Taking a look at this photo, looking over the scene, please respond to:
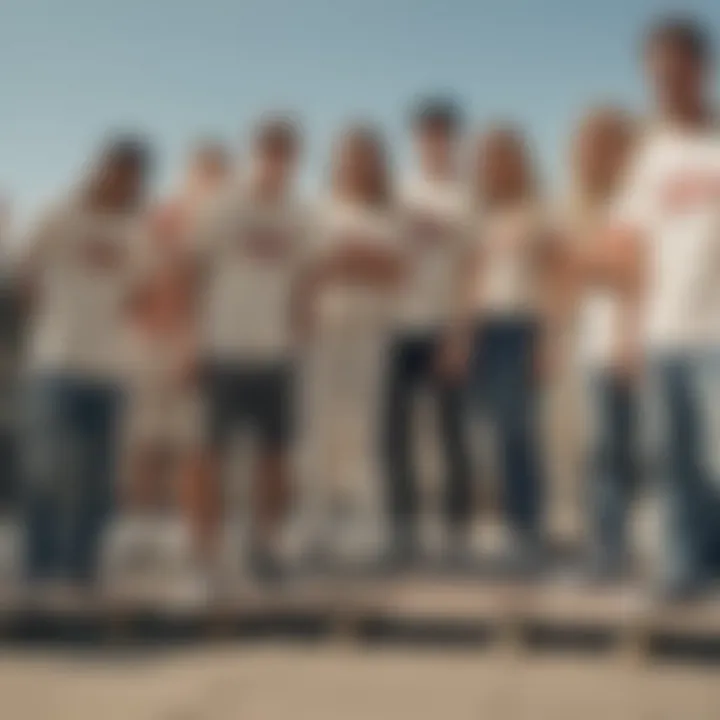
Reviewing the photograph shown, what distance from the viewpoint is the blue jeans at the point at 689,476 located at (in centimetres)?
373

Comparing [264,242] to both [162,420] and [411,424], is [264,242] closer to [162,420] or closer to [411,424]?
[411,424]

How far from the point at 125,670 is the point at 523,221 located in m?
2.26

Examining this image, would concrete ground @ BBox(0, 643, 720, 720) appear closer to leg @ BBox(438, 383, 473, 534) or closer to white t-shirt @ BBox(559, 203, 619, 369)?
white t-shirt @ BBox(559, 203, 619, 369)

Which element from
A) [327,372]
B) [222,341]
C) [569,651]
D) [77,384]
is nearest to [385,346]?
[327,372]

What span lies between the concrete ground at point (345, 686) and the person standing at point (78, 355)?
643mm

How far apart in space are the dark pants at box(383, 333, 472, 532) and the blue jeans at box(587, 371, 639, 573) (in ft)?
2.62

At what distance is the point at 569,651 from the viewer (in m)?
3.71

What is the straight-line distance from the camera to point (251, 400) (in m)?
4.36

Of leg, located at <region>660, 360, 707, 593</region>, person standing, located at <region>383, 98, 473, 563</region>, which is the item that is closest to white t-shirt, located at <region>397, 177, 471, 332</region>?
person standing, located at <region>383, 98, 473, 563</region>

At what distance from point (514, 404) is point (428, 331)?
489 mm

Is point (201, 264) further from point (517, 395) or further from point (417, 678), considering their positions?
point (417, 678)

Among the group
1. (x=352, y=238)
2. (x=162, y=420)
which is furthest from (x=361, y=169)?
(x=162, y=420)

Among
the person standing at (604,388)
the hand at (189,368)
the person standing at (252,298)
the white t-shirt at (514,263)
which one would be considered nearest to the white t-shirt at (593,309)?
the person standing at (604,388)

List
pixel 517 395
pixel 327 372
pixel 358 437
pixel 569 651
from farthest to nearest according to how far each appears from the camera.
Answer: pixel 358 437 < pixel 327 372 < pixel 517 395 < pixel 569 651
